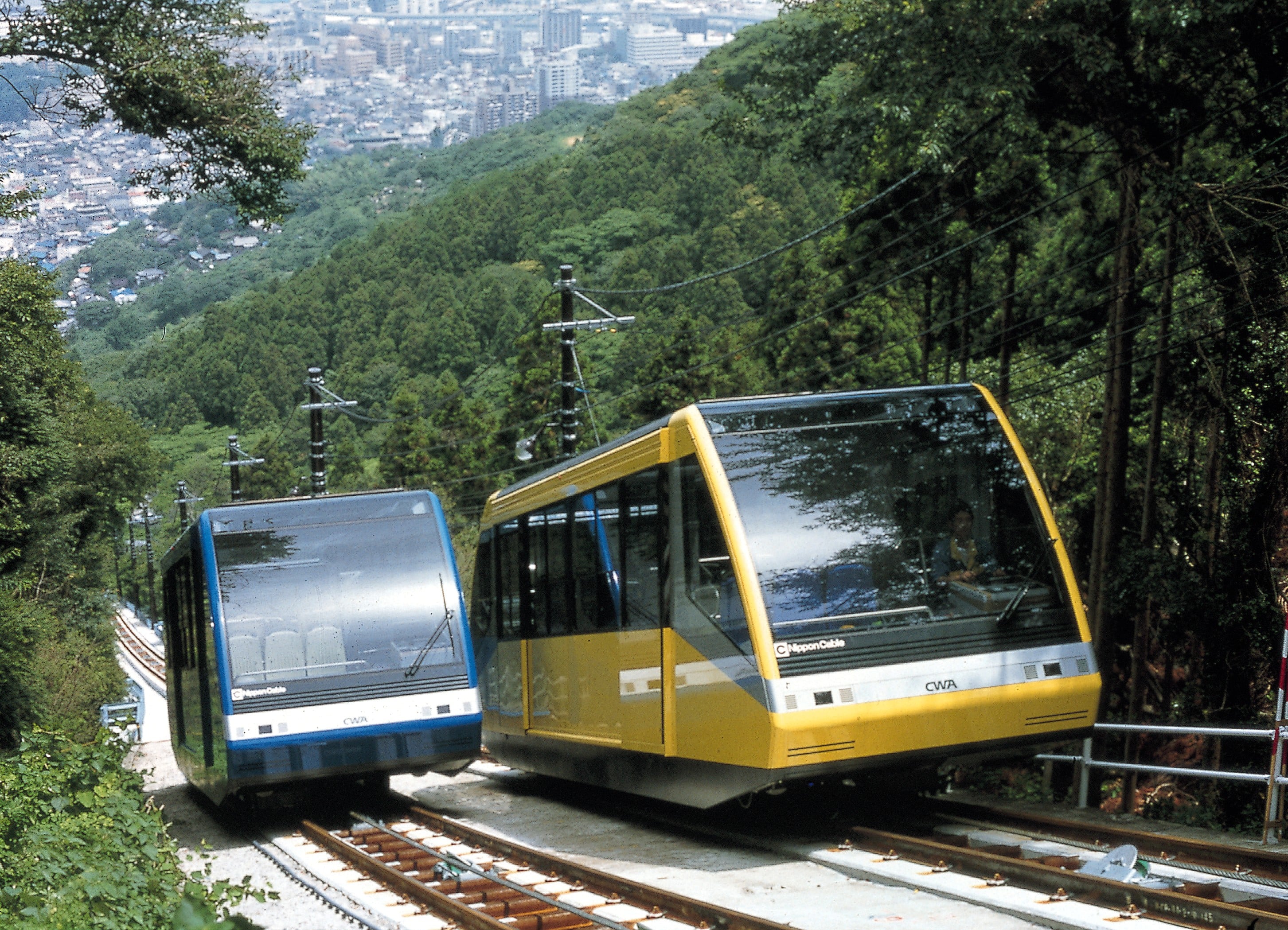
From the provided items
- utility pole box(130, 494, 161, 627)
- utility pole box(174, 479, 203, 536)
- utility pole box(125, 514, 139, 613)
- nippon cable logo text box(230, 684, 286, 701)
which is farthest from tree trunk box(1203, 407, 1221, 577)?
utility pole box(125, 514, 139, 613)

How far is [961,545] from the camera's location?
32.2 ft

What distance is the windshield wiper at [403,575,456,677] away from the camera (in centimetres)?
1281

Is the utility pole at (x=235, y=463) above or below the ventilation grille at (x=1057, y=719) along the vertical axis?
above

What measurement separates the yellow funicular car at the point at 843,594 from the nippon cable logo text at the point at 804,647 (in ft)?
0.04

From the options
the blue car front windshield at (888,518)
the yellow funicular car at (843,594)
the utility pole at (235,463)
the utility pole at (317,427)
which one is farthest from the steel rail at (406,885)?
the utility pole at (235,463)

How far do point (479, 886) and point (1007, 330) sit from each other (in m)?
17.1

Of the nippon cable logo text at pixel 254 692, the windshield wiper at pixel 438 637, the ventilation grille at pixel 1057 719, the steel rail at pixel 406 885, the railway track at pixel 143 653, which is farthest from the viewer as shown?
the railway track at pixel 143 653

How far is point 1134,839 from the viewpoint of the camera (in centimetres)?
884

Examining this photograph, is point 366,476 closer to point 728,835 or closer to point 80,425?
point 80,425

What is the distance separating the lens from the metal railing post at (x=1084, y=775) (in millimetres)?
10844

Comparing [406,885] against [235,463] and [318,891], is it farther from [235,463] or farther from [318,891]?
[235,463]

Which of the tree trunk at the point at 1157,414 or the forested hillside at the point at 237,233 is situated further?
the forested hillside at the point at 237,233

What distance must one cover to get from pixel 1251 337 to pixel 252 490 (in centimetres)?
8890

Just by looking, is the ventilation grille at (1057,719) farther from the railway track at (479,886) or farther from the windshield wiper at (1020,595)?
the railway track at (479,886)
